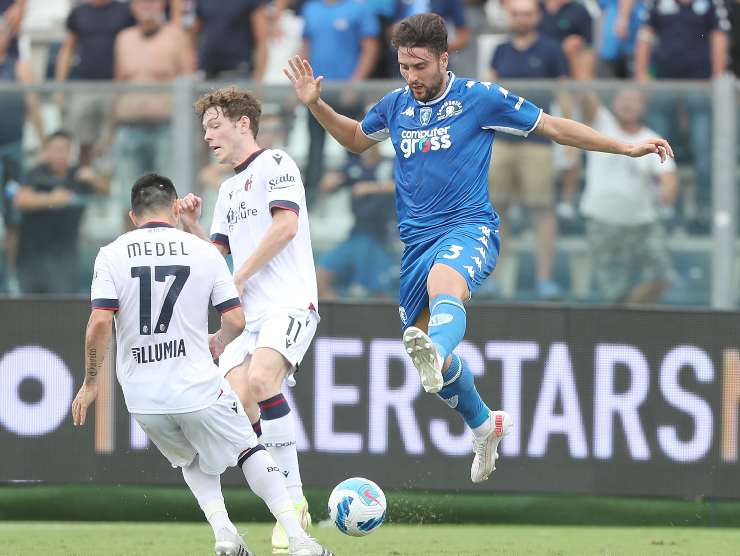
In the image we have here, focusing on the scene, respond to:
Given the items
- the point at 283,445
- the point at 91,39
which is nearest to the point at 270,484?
the point at 283,445

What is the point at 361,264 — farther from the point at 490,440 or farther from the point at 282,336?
the point at 282,336

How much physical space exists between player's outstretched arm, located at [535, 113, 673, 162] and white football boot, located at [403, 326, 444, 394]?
153 centimetres

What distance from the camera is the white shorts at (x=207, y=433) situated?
7.71 m

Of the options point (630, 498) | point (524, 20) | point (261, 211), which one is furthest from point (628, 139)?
point (261, 211)

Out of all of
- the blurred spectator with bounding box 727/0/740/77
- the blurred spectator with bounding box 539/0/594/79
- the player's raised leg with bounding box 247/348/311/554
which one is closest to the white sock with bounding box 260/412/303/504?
the player's raised leg with bounding box 247/348/311/554

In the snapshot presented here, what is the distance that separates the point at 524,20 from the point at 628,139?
173 centimetres

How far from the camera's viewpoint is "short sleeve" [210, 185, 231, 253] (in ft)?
29.5

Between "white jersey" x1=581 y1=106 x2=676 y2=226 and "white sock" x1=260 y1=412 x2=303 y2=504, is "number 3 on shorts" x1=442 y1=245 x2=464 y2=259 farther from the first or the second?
"white jersey" x1=581 y1=106 x2=676 y2=226

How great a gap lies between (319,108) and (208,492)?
2.45 meters

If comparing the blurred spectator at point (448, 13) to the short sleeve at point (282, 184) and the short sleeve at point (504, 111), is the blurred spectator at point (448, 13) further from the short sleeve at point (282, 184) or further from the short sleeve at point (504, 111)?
the short sleeve at point (504, 111)

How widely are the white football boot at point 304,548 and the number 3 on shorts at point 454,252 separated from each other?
177cm

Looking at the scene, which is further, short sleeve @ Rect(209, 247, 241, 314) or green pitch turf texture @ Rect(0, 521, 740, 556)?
green pitch turf texture @ Rect(0, 521, 740, 556)

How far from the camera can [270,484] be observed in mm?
7941

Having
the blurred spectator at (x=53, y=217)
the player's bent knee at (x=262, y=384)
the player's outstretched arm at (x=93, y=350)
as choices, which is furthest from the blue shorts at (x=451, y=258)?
the blurred spectator at (x=53, y=217)
